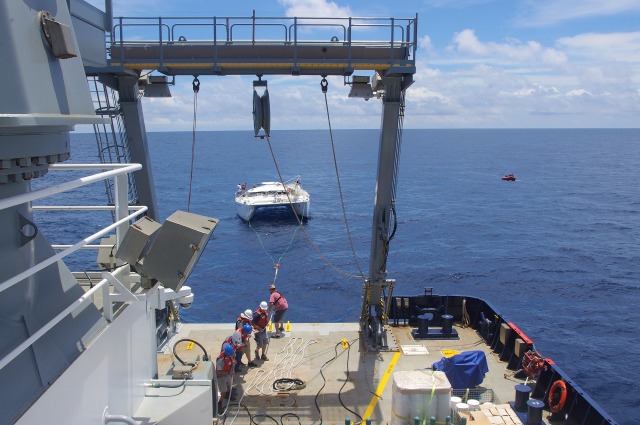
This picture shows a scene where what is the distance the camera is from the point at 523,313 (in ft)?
113

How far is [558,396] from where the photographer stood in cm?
1306

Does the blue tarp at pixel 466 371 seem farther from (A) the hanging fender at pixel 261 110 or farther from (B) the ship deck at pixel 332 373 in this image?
(A) the hanging fender at pixel 261 110

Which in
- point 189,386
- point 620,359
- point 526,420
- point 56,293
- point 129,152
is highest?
point 129,152

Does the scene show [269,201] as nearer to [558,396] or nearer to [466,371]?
[466,371]

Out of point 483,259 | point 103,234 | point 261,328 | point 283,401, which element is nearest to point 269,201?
point 483,259

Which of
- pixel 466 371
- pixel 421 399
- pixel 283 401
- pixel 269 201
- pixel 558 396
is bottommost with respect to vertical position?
pixel 269 201

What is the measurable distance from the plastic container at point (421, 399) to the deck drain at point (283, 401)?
10.9 ft

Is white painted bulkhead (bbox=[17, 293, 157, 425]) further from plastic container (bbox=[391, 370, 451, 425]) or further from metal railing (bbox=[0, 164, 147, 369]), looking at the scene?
plastic container (bbox=[391, 370, 451, 425])

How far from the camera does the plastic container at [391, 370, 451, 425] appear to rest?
10.6 m

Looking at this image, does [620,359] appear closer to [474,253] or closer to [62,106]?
[474,253]

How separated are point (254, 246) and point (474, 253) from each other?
20059 mm

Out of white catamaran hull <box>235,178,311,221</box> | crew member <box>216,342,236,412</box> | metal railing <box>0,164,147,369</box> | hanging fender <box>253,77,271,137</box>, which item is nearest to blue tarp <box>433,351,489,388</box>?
crew member <box>216,342,236,412</box>

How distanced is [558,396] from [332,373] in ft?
18.1

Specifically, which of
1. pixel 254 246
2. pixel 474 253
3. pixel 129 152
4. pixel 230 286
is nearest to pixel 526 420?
pixel 129 152
